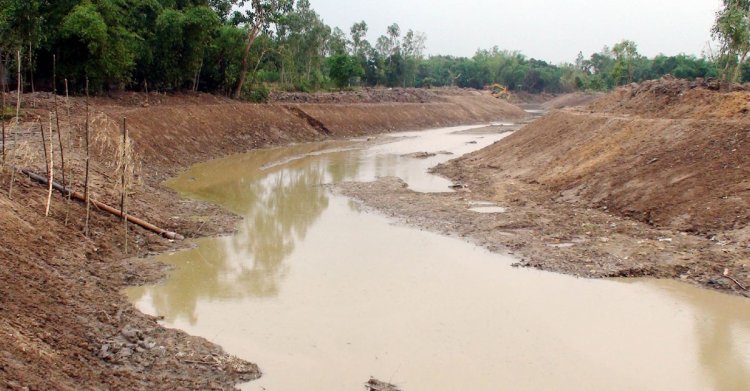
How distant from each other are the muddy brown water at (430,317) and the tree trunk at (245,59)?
25.7 metres

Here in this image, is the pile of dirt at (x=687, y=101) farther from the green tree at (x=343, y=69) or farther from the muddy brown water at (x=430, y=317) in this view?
the green tree at (x=343, y=69)

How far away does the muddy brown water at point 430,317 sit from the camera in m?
7.92

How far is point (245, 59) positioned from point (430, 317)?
32.9m

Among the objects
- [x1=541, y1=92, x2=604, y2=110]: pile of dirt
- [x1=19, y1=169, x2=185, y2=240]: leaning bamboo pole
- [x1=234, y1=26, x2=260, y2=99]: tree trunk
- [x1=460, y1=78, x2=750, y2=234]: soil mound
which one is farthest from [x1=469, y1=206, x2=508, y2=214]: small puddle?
[x1=541, y1=92, x2=604, y2=110]: pile of dirt

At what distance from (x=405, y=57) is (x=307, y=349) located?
2710 inches

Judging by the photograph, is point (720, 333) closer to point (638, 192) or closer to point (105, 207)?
point (638, 192)

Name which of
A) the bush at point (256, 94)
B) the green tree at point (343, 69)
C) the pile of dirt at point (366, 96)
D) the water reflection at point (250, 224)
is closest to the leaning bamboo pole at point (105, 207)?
the water reflection at point (250, 224)

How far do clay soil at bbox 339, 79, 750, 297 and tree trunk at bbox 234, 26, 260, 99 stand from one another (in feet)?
64.0

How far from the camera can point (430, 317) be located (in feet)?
31.7

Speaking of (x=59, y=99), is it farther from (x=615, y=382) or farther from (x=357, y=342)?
(x=615, y=382)

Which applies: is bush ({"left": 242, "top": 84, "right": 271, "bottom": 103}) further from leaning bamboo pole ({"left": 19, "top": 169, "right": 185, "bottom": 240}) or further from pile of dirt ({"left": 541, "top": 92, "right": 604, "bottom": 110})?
pile of dirt ({"left": 541, "top": 92, "right": 604, "bottom": 110})

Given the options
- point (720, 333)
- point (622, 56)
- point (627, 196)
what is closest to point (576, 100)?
point (622, 56)

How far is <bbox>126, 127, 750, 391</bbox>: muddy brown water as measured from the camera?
7922 mm

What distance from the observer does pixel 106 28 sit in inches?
1049
